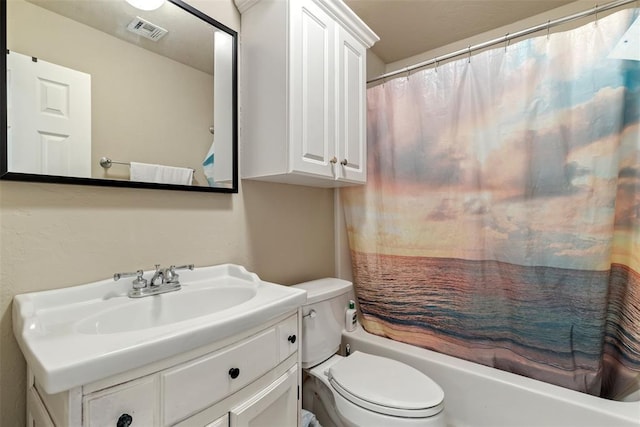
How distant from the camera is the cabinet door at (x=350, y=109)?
1.36 m

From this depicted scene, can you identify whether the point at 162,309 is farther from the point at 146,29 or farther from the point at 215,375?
the point at 146,29

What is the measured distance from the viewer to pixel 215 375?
0.70 metres

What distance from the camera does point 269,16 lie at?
119 cm

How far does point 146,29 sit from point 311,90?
622mm

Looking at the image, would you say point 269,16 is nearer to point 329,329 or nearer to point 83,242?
point 83,242

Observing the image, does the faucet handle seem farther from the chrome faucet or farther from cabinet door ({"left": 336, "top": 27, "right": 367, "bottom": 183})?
cabinet door ({"left": 336, "top": 27, "right": 367, "bottom": 183})

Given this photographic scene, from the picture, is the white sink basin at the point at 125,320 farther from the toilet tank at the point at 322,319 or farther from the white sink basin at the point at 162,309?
the toilet tank at the point at 322,319

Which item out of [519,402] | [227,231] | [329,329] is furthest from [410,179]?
[519,402]

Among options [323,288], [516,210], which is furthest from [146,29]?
[516,210]

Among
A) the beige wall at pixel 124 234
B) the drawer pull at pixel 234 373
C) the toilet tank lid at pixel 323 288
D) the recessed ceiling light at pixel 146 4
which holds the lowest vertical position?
the drawer pull at pixel 234 373

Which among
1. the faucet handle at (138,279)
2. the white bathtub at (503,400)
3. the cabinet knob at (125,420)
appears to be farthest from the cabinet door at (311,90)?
the white bathtub at (503,400)

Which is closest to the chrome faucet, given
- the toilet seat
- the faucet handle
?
the faucet handle

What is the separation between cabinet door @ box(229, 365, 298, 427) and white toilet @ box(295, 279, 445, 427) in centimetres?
27

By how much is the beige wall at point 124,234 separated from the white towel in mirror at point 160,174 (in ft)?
0.15
